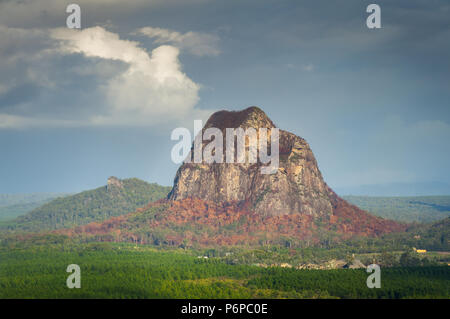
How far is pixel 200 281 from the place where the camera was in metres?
161

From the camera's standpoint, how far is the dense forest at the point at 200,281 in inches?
5595

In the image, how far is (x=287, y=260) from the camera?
197m

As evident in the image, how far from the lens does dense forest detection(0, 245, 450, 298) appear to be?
466ft

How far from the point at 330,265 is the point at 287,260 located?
15.5m
